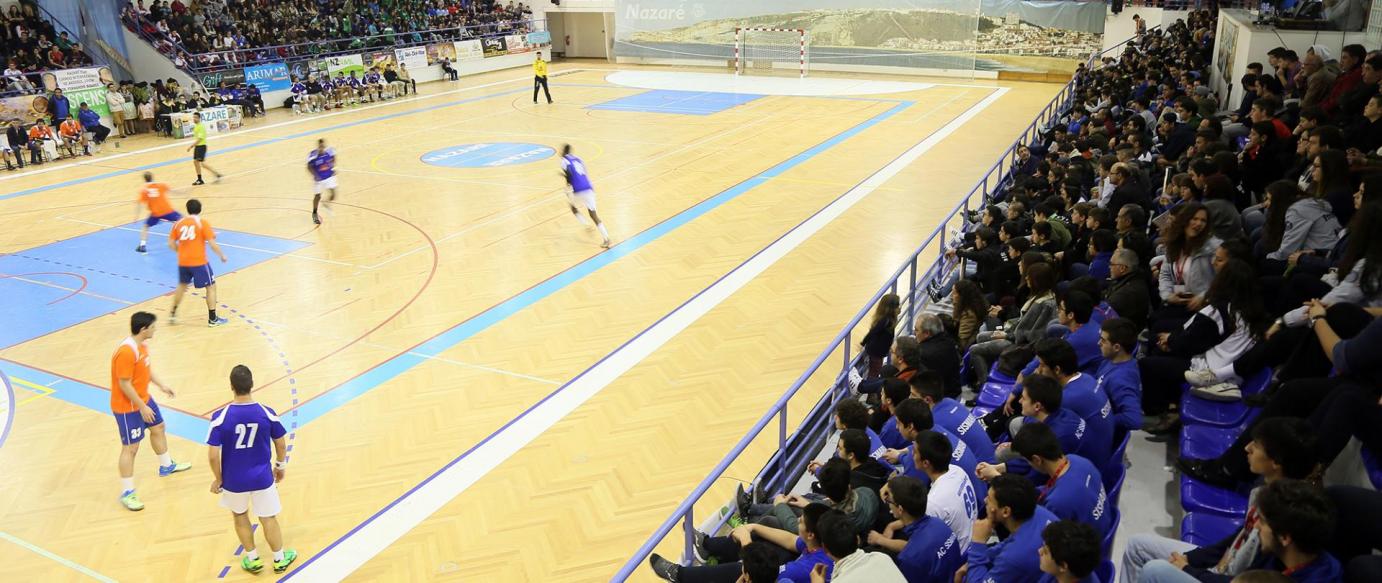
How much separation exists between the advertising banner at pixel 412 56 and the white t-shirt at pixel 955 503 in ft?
112

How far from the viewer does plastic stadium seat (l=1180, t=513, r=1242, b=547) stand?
15.8 ft

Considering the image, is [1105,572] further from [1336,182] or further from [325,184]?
[325,184]

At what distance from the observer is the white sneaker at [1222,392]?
602 centimetres

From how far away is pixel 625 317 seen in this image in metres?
11.7

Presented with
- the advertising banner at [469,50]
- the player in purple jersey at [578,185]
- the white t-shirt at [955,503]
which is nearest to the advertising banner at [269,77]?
the advertising banner at [469,50]

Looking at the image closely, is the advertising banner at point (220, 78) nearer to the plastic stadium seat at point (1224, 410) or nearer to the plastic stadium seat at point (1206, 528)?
Answer: the plastic stadium seat at point (1224, 410)

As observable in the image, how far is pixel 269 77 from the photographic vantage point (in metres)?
30.7

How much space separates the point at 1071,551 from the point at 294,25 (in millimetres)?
36315

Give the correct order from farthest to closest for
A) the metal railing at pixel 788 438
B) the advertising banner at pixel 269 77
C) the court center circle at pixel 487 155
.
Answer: the advertising banner at pixel 269 77 < the court center circle at pixel 487 155 < the metal railing at pixel 788 438

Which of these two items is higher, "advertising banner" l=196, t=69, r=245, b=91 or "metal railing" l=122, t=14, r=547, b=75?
"metal railing" l=122, t=14, r=547, b=75

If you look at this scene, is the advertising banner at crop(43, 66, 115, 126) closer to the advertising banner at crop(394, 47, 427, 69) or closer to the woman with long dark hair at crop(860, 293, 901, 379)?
the advertising banner at crop(394, 47, 427, 69)

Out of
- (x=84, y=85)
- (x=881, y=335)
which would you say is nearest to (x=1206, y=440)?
(x=881, y=335)

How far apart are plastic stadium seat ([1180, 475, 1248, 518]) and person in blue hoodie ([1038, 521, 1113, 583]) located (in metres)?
1.55

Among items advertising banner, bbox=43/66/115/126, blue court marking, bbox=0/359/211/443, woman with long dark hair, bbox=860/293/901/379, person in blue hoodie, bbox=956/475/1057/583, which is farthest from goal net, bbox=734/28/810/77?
person in blue hoodie, bbox=956/475/1057/583
